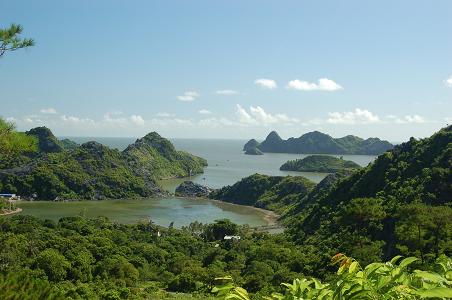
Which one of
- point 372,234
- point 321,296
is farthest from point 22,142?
point 372,234

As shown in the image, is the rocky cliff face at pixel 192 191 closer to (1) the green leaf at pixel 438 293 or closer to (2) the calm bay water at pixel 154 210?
(2) the calm bay water at pixel 154 210

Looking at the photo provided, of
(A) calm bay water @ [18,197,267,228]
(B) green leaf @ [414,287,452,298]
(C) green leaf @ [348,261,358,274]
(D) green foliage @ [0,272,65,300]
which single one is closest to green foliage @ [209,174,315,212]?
(A) calm bay water @ [18,197,267,228]

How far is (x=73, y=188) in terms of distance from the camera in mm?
99562

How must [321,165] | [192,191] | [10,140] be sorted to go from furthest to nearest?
[321,165] → [192,191] → [10,140]

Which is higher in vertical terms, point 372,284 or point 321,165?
point 372,284

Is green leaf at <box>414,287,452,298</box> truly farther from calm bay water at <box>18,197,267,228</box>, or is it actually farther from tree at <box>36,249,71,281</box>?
calm bay water at <box>18,197,267,228</box>

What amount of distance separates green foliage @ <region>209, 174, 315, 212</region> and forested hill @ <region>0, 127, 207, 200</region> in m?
20.9

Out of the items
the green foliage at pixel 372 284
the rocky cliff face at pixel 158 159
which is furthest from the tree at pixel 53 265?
the rocky cliff face at pixel 158 159

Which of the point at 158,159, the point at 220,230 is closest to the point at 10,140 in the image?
the point at 220,230

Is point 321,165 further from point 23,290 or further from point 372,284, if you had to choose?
point 372,284

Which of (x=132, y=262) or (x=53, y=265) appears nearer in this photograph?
(x=53, y=265)

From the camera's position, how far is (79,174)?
10456 cm

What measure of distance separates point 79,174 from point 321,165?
7816 cm

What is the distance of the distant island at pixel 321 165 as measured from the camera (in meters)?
143
